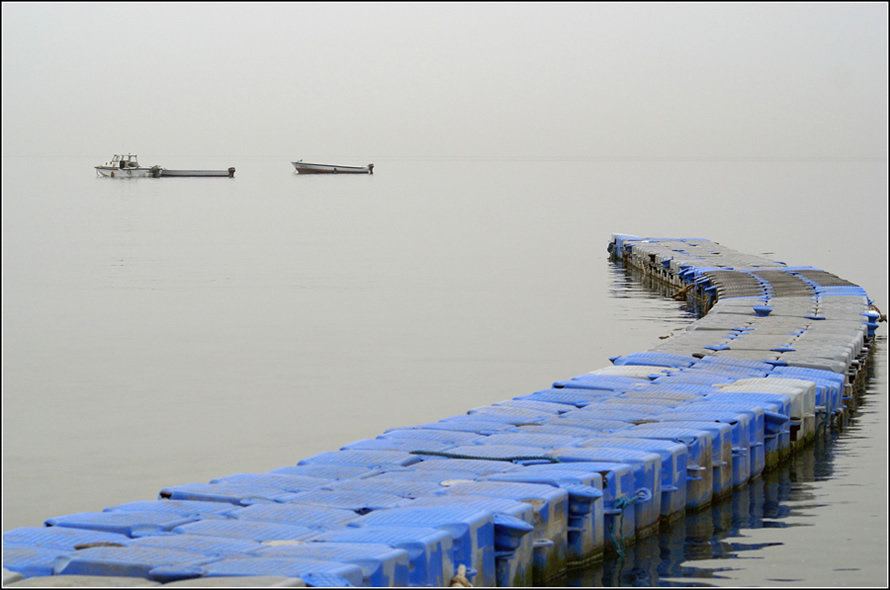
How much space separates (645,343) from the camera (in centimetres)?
2977

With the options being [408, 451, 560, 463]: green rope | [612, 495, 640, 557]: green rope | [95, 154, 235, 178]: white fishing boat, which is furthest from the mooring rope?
[95, 154, 235, 178]: white fishing boat

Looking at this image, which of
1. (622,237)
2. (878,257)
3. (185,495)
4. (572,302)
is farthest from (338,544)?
(878,257)

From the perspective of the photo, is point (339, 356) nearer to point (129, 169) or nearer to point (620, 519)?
point (620, 519)

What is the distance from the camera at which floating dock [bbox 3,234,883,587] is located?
9.00 m

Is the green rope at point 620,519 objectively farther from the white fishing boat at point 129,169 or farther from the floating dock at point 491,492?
the white fishing boat at point 129,169

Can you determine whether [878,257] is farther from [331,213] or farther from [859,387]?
[331,213]

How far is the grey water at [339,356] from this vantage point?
47.9 feet

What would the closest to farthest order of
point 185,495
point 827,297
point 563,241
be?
1. point 185,495
2. point 827,297
3. point 563,241

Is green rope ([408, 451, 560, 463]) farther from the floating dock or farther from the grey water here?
the grey water

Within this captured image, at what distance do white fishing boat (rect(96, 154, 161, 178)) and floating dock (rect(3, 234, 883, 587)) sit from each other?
150622mm

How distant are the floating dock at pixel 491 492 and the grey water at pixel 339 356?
0.66m

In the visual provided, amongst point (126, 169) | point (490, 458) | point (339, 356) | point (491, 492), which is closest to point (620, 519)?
point (490, 458)

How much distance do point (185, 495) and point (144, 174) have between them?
169 meters

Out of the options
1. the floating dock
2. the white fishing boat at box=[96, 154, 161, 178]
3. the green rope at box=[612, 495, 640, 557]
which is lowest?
the green rope at box=[612, 495, 640, 557]
